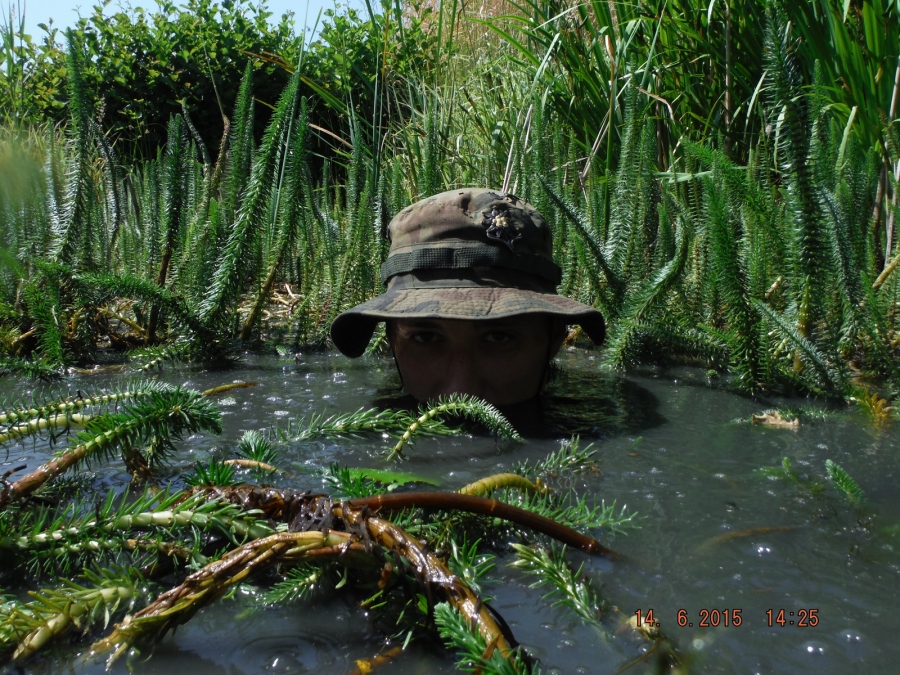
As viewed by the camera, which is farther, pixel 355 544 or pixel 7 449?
pixel 7 449

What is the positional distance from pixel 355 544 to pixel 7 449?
122cm

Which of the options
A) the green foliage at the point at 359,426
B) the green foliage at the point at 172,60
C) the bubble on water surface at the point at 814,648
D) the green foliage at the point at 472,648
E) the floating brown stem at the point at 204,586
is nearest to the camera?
the green foliage at the point at 472,648

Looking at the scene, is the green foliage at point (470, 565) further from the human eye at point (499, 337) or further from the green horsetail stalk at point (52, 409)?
the human eye at point (499, 337)

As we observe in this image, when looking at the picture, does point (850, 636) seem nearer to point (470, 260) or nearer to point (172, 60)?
point (470, 260)

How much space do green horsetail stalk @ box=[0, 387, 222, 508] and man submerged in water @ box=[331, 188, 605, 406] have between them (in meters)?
0.89

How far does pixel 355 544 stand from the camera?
109cm

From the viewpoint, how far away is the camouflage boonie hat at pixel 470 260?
7.81 ft

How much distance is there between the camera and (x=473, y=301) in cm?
232

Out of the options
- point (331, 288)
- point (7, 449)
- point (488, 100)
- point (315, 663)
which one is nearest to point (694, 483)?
point (315, 663)

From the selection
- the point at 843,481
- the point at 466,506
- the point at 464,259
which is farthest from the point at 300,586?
the point at 464,259

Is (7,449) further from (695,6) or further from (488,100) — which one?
(488,100)

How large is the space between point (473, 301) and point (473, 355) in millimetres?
179

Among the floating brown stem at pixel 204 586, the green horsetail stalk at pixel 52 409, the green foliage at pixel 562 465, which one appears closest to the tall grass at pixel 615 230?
the green foliage at pixel 562 465

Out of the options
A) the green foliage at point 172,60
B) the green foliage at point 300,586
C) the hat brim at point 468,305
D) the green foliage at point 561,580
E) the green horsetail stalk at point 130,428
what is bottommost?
the green foliage at point 561,580
